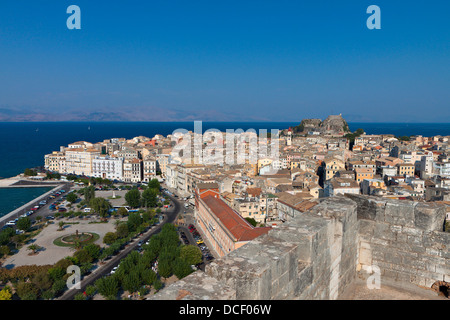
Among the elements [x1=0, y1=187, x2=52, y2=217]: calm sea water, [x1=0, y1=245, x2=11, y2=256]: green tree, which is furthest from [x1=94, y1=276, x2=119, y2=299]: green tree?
[x1=0, y1=187, x2=52, y2=217]: calm sea water

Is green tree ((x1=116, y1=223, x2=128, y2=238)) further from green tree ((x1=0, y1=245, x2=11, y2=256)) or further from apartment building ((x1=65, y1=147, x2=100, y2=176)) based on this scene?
apartment building ((x1=65, y1=147, x2=100, y2=176))

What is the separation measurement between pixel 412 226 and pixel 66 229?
33.8 meters

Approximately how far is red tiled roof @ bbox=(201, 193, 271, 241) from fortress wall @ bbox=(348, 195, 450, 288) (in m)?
16.8

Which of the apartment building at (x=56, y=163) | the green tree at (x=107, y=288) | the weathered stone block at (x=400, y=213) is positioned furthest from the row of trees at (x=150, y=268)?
the apartment building at (x=56, y=163)

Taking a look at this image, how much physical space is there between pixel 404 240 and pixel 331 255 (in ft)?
4.00

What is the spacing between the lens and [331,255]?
3928mm

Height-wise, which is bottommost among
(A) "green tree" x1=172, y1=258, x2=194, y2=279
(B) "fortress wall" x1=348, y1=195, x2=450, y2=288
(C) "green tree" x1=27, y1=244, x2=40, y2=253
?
(C) "green tree" x1=27, y1=244, x2=40, y2=253

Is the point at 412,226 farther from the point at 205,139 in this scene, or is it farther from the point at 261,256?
the point at 205,139

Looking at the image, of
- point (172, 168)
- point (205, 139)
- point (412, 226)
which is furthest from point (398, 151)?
point (412, 226)

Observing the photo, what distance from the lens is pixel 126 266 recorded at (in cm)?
2036

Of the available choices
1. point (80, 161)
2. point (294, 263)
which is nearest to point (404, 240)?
point (294, 263)

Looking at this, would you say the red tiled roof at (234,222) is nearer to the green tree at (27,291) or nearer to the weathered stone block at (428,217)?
the green tree at (27,291)

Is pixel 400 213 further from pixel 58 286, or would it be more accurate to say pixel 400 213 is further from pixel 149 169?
pixel 149 169

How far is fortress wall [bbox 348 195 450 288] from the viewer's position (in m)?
4.25
